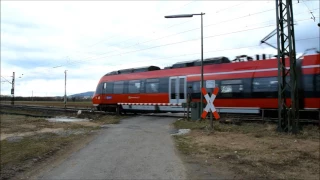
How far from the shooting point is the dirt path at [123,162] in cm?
761

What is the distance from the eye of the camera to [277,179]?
711 cm

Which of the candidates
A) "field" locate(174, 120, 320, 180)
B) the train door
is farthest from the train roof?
"field" locate(174, 120, 320, 180)

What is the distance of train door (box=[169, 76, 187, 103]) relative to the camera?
22773 millimetres

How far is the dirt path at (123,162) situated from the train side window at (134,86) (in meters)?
13.4

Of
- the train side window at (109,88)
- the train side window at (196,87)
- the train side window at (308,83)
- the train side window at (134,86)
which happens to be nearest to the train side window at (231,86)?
the train side window at (196,87)

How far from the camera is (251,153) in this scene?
972cm

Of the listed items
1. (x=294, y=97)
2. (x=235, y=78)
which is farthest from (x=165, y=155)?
(x=235, y=78)

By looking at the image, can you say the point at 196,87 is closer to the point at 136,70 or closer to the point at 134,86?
the point at 134,86

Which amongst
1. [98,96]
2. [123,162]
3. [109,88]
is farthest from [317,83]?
[98,96]

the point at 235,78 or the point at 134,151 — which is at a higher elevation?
the point at 235,78

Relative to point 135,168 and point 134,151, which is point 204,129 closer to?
point 134,151

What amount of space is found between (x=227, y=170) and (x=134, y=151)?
3616 mm

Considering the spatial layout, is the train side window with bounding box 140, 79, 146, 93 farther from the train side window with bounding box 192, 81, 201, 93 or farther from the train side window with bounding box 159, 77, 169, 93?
the train side window with bounding box 192, 81, 201, 93

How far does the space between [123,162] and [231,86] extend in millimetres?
Answer: 12216
